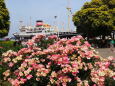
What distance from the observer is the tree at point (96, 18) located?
171 feet

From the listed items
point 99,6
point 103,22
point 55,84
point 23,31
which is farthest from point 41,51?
point 23,31

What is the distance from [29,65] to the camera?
24.5 ft

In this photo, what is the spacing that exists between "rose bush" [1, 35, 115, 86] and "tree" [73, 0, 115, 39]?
145 ft

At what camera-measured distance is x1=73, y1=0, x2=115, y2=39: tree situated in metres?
52.2

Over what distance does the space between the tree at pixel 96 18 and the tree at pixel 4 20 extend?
11.5 meters

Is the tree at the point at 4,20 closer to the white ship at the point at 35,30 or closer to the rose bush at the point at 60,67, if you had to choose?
the rose bush at the point at 60,67

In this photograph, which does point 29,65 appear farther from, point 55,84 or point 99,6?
point 99,6

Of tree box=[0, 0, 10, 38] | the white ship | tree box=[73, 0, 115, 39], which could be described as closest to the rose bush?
tree box=[0, 0, 10, 38]

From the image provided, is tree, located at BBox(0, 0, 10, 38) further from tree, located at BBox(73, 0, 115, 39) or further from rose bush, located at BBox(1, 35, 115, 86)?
rose bush, located at BBox(1, 35, 115, 86)

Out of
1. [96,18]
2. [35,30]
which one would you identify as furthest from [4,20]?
[35,30]

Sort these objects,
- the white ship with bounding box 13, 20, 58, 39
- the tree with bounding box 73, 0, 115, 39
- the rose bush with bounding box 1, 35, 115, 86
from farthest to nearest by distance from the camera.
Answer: the white ship with bounding box 13, 20, 58, 39 → the tree with bounding box 73, 0, 115, 39 → the rose bush with bounding box 1, 35, 115, 86

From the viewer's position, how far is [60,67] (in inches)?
287

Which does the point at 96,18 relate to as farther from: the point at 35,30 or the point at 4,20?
the point at 35,30

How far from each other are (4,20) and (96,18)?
45.4 ft
